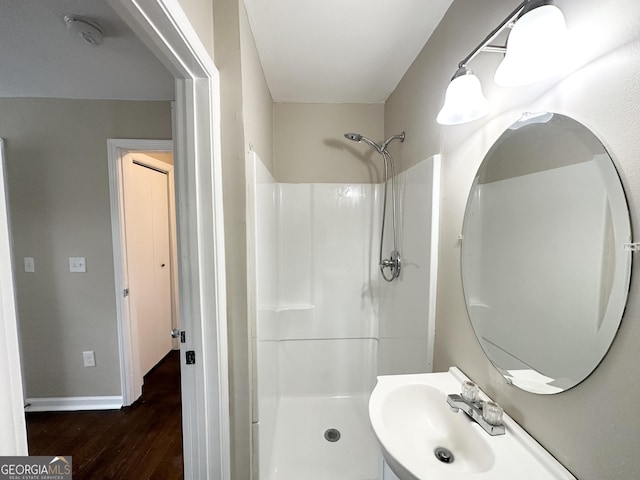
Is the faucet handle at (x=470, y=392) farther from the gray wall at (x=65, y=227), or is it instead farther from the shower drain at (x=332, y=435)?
the gray wall at (x=65, y=227)

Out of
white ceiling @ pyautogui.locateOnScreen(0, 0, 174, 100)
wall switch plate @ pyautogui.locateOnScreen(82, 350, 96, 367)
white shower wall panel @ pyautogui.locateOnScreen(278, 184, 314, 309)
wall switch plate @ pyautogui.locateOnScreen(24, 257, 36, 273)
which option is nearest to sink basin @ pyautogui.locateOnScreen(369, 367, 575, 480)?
white shower wall panel @ pyautogui.locateOnScreen(278, 184, 314, 309)

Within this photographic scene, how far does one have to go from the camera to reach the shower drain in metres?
1.73

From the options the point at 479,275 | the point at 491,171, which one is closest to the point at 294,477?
the point at 479,275

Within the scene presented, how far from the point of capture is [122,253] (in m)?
1.96

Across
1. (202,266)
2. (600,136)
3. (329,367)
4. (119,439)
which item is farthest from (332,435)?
(600,136)

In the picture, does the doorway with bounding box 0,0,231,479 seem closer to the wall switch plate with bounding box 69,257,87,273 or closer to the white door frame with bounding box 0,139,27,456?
the white door frame with bounding box 0,139,27,456

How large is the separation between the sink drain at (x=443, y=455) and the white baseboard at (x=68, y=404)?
2.44 metres

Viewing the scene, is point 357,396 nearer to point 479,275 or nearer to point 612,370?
point 479,275

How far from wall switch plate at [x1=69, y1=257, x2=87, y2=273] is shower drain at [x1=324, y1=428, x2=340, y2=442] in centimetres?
225

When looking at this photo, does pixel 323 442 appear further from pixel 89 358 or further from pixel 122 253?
pixel 122 253

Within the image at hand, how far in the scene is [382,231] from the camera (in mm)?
1921

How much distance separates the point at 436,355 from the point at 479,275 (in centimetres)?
51

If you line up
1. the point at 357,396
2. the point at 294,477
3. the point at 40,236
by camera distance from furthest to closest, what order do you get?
1. the point at 357,396
2. the point at 40,236
3. the point at 294,477

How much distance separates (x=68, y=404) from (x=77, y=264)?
3.78 ft
